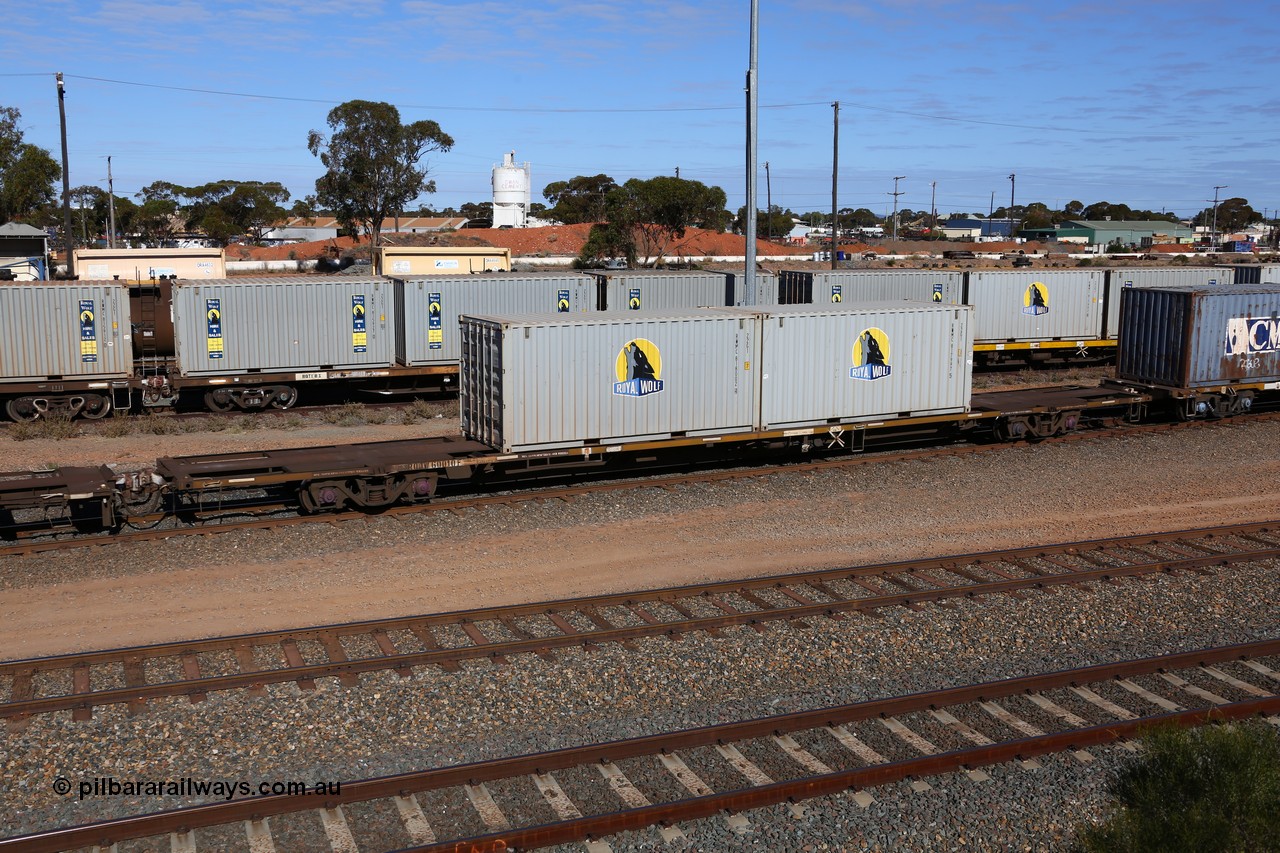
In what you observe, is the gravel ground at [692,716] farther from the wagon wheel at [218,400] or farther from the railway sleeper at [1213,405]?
the wagon wheel at [218,400]

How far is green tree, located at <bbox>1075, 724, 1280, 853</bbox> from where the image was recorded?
258 inches

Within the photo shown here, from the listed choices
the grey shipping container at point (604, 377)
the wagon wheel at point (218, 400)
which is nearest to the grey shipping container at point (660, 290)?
the wagon wheel at point (218, 400)

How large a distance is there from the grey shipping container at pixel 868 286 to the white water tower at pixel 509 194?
8053 cm

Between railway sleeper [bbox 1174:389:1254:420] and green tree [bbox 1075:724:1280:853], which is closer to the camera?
green tree [bbox 1075:724:1280:853]

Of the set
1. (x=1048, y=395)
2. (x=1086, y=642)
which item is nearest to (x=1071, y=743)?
(x=1086, y=642)

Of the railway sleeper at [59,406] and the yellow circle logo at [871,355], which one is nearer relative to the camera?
the yellow circle logo at [871,355]

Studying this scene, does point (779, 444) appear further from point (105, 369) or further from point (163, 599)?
point (105, 369)

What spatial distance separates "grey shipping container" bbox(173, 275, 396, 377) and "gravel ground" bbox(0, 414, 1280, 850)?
39.1 feet

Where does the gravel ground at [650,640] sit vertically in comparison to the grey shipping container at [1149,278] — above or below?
below

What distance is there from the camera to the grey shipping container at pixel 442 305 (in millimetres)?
27000

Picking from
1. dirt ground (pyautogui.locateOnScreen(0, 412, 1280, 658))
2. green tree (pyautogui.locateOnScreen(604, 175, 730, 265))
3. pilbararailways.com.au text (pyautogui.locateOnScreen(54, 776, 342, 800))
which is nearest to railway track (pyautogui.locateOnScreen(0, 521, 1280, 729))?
dirt ground (pyautogui.locateOnScreen(0, 412, 1280, 658))

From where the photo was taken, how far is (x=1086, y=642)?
11.3 metres

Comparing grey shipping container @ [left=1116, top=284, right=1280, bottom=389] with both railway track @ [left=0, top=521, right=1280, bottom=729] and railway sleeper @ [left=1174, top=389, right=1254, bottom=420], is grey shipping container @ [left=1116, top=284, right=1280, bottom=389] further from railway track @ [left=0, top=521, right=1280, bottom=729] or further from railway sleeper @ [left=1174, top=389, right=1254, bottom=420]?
railway track @ [left=0, top=521, right=1280, bottom=729]

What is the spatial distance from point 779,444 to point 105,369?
50.9 ft
